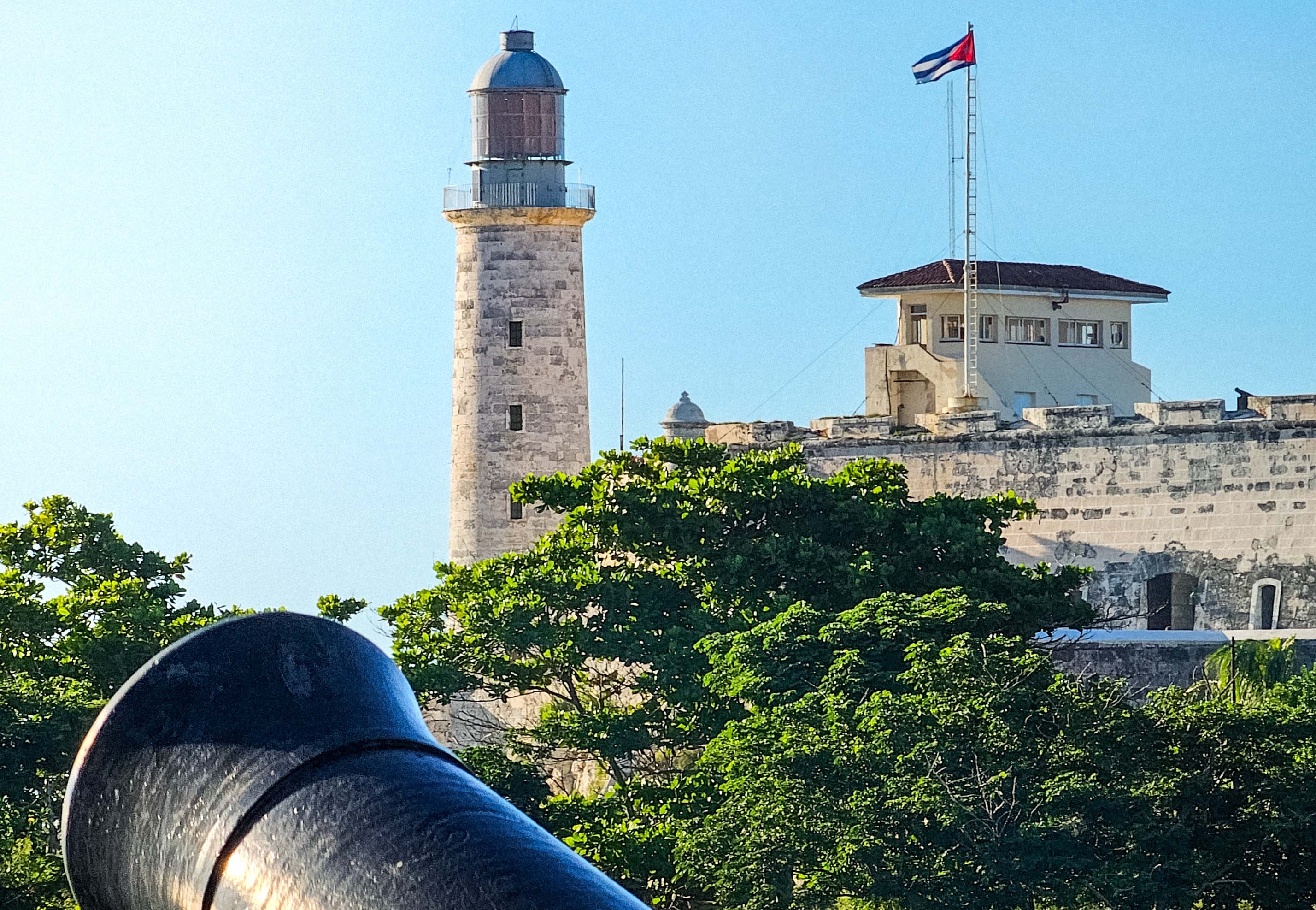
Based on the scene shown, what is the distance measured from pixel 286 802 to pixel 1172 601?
89.0 ft

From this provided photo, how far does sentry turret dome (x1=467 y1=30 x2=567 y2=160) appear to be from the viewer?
1224 inches

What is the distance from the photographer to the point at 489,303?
30531mm

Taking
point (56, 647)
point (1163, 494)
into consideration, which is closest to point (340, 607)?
point (56, 647)

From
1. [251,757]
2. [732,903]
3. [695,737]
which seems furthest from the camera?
[695,737]

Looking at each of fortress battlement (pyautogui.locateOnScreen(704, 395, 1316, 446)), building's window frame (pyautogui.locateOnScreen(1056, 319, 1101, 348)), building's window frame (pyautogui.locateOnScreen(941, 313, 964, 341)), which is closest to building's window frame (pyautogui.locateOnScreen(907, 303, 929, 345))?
building's window frame (pyautogui.locateOnScreen(941, 313, 964, 341))

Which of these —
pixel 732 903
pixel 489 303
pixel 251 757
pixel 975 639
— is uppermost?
pixel 489 303

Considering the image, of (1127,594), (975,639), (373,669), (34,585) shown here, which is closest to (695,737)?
(975,639)

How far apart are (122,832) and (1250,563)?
26.8 meters

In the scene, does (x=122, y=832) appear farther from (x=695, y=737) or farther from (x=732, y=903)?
(x=695, y=737)

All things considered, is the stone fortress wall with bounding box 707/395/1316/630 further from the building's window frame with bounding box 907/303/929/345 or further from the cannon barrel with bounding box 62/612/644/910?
the cannon barrel with bounding box 62/612/644/910

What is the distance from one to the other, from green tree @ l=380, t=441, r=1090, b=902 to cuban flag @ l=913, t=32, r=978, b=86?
13.9 m

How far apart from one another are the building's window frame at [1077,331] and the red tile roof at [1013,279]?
588mm

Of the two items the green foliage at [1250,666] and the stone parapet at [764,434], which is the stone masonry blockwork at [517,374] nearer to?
the stone parapet at [764,434]

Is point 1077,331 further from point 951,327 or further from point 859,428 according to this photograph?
point 859,428
